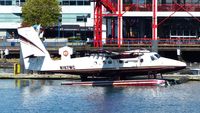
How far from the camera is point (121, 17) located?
106 meters

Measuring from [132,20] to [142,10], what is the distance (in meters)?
3.69

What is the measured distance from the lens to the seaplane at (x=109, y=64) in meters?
77.7

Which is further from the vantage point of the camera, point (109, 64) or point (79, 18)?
point (79, 18)

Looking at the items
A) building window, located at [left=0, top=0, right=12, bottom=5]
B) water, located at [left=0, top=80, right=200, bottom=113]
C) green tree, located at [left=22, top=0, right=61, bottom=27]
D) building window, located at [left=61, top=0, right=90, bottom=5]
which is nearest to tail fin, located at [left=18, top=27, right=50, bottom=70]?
water, located at [left=0, top=80, right=200, bottom=113]

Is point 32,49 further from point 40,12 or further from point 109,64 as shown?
point 40,12

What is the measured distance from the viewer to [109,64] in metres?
78.5

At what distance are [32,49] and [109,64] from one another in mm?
8391

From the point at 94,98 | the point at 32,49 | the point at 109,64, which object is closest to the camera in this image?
the point at 94,98

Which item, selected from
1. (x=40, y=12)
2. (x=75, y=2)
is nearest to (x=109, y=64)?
(x=40, y=12)

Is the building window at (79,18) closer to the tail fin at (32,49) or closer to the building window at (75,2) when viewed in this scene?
the building window at (75,2)

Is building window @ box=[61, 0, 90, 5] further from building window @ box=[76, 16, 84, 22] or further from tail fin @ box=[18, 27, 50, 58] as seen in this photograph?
tail fin @ box=[18, 27, 50, 58]

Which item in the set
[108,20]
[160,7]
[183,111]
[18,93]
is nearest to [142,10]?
[160,7]

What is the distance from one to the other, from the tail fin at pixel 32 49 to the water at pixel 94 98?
217 centimetres

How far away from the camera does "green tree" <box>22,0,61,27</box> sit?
144 meters
